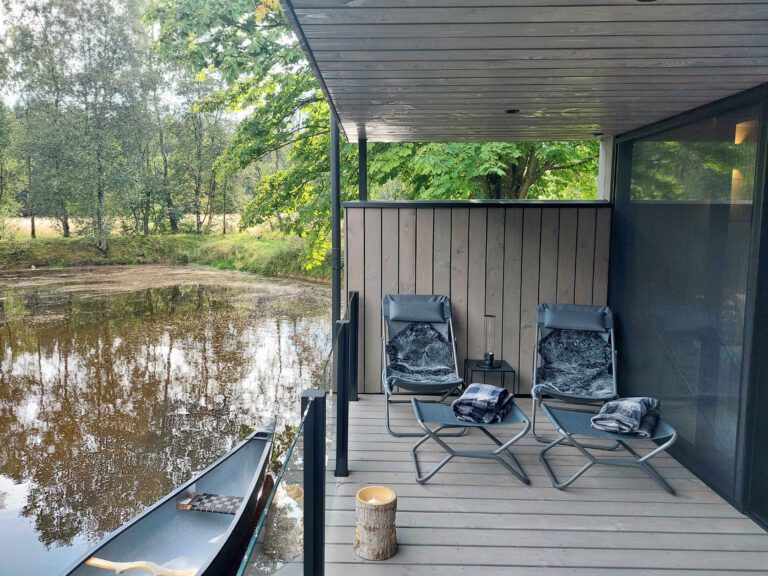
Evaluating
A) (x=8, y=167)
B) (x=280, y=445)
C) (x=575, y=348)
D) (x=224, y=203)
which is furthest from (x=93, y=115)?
(x=575, y=348)

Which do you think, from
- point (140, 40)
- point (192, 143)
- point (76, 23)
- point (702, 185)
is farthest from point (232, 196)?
point (702, 185)

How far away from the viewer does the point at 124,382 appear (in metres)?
10.5

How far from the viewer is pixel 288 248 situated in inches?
690

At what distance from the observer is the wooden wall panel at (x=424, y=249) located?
4406 mm

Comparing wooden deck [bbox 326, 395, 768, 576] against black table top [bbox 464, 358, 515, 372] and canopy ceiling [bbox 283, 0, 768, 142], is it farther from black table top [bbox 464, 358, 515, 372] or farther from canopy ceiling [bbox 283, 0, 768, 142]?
canopy ceiling [bbox 283, 0, 768, 142]

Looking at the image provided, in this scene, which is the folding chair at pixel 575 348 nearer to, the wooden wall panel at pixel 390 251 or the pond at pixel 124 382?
the wooden wall panel at pixel 390 251

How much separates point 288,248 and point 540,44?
51.9 feet

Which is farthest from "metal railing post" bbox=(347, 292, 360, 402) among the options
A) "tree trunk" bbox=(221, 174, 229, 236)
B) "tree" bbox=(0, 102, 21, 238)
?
"tree" bbox=(0, 102, 21, 238)

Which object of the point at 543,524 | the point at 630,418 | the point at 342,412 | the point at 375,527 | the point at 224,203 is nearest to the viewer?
the point at 375,527

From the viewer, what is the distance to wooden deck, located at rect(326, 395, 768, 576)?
7.25 ft

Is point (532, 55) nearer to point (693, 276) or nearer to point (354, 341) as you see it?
point (693, 276)

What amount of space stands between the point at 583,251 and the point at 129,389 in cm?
864

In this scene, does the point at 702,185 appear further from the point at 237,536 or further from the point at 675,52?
the point at 237,536

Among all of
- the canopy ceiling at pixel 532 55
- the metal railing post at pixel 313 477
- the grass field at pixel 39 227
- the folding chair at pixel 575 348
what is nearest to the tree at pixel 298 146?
the folding chair at pixel 575 348
